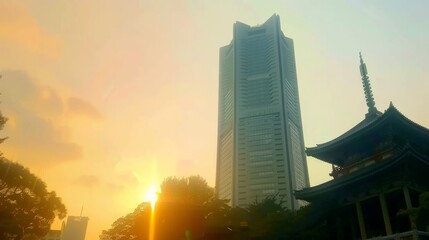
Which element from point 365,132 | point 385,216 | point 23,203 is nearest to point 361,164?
point 365,132

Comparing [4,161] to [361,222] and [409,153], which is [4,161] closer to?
[361,222]

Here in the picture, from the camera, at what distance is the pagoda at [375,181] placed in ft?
61.9

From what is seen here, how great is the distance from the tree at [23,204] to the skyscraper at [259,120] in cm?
8163

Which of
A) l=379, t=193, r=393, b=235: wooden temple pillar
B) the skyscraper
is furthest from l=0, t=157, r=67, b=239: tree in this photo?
the skyscraper

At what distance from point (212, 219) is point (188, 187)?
1461cm

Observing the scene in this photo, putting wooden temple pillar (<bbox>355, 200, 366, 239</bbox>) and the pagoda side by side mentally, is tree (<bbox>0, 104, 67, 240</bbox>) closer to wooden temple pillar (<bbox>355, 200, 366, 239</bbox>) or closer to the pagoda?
the pagoda

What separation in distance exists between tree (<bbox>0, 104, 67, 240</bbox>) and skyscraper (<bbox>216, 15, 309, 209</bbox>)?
81630 millimetres

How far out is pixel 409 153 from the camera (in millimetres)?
17859

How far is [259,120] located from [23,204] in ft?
324

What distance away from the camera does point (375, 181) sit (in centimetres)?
2023

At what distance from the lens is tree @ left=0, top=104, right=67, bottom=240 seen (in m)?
26.6

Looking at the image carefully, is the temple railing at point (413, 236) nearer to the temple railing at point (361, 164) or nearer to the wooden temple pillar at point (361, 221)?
the wooden temple pillar at point (361, 221)

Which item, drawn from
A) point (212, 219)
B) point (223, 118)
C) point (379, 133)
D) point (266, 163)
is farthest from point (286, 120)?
point (379, 133)

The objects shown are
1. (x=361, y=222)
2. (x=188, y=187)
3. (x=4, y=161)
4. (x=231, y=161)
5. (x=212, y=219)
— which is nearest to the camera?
(x=361, y=222)
